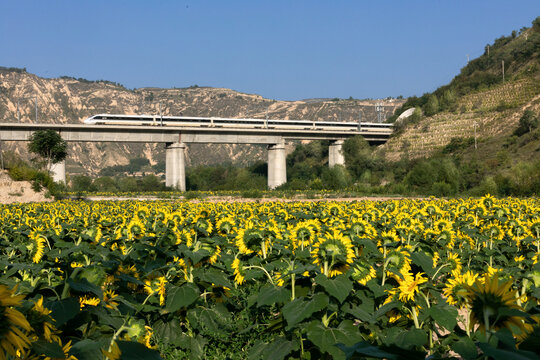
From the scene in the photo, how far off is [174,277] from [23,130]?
2563 inches

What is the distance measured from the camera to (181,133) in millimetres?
71062

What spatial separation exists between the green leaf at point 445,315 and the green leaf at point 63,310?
84.3 inches

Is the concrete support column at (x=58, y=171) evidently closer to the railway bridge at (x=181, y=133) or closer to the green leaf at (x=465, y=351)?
the railway bridge at (x=181, y=133)

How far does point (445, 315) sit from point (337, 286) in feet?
2.56

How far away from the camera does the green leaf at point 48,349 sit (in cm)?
216

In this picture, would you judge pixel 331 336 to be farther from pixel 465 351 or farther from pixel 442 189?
pixel 442 189

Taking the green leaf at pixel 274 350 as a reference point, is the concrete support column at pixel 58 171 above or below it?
above

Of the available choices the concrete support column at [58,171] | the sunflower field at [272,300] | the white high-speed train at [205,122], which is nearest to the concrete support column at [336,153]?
the white high-speed train at [205,122]

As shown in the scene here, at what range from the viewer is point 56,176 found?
202 feet

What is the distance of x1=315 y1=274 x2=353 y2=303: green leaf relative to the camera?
3.62 meters

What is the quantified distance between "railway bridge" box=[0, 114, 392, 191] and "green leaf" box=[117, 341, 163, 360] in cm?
6344

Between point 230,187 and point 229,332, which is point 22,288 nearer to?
point 229,332

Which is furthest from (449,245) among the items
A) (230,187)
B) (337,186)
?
(230,187)

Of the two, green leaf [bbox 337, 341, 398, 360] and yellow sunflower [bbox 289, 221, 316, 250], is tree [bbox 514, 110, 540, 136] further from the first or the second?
green leaf [bbox 337, 341, 398, 360]
